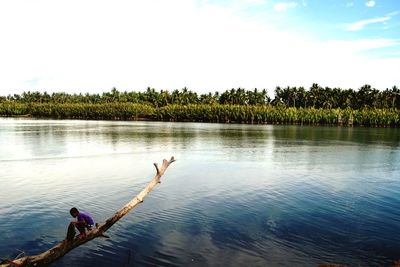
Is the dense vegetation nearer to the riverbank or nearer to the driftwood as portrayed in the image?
the riverbank

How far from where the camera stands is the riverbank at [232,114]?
470ft

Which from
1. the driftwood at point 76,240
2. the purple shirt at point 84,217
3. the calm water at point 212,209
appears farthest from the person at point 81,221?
the calm water at point 212,209

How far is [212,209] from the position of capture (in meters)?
22.3

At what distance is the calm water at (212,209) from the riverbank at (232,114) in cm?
10755

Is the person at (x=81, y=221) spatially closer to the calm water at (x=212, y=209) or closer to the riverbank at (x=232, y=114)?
the calm water at (x=212, y=209)

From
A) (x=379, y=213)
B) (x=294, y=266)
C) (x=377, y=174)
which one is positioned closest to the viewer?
(x=294, y=266)

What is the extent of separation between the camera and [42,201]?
2344 cm

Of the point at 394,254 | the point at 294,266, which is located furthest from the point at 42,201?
the point at 394,254

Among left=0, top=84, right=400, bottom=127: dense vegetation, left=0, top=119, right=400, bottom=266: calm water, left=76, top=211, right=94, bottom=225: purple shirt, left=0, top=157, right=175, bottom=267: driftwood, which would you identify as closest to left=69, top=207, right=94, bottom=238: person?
left=76, top=211, right=94, bottom=225: purple shirt

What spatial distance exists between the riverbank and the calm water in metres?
108

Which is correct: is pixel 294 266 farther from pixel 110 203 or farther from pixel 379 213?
pixel 110 203

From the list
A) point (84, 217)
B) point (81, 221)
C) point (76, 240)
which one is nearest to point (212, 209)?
point (84, 217)

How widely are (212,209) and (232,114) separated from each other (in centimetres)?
13968

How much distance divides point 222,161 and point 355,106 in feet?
521
